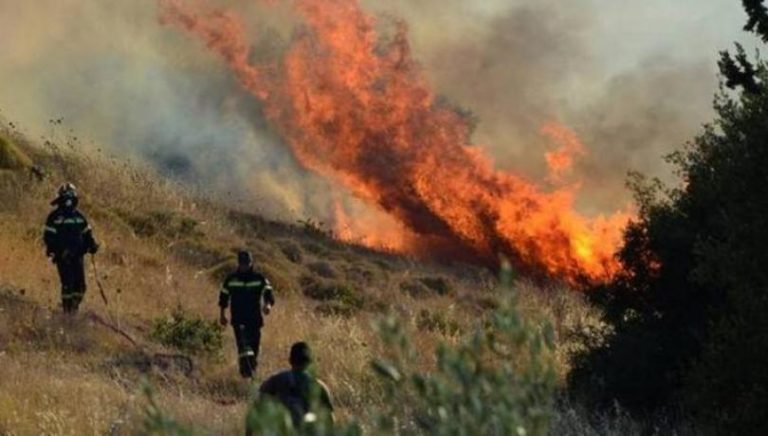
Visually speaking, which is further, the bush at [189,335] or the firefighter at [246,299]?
the bush at [189,335]

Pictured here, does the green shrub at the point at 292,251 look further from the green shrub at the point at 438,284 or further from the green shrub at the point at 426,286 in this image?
the green shrub at the point at 438,284

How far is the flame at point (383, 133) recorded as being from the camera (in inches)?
1448

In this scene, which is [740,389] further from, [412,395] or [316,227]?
[316,227]

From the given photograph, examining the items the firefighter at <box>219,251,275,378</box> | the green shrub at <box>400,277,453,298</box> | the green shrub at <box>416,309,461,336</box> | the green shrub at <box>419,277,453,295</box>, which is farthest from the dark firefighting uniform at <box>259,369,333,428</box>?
the green shrub at <box>419,277,453,295</box>

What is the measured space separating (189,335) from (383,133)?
2322 cm

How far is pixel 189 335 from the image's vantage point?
56.6 ft

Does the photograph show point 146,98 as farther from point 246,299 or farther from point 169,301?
point 246,299

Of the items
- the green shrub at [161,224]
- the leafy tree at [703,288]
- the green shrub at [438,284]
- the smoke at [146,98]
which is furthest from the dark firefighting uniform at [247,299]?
the smoke at [146,98]

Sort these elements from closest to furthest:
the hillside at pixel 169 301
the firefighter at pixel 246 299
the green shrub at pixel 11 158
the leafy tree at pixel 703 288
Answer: the leafy tree at pixel 703 288, the hillside at pixel 169 301, the firefighter at pixel 246 299, the green shrub at pixel 11 158

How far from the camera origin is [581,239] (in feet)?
101

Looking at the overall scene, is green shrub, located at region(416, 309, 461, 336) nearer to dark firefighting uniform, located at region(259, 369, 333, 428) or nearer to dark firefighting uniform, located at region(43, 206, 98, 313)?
dark firefighting uniform, located at region(43, 206, 98, 313)

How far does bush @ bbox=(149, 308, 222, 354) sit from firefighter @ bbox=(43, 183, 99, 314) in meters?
1.38

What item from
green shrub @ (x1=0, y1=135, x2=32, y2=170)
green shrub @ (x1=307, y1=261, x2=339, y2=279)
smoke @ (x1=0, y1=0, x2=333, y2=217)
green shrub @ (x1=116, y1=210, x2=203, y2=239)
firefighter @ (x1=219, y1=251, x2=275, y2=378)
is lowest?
firefighter @ (x1=219, y1=251, x2=275, y2=378)

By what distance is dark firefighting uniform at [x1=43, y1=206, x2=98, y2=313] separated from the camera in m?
17.2
